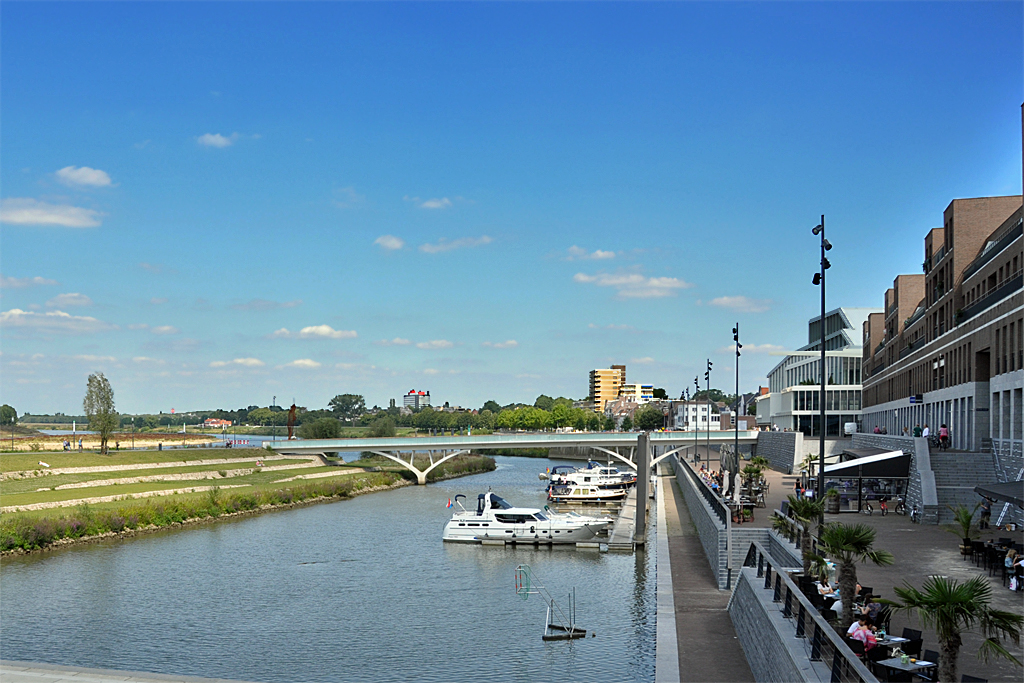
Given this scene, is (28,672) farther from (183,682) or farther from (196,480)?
(196,480)

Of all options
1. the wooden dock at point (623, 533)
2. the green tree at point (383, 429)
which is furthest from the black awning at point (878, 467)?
the green tree at point (383, 429)

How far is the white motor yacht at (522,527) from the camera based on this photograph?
5109 centimetres

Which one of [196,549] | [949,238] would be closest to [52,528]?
[196,549]

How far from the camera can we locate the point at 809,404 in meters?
105

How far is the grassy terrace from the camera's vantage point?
163ft

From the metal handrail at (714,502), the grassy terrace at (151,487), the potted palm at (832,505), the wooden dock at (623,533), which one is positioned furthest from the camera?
the grassy terrace at (151,487)

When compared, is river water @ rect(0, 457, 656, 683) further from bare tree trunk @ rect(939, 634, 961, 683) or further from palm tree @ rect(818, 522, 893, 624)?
bare tree trunk @ rect(939, 634, 961, 683)

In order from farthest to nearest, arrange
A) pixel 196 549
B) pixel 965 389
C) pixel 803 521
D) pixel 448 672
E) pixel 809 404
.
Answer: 1. pixel 809 404
2. pixel 196 549
3. pixel 965 389
4. pixel 448 672
5. pixel 803 521

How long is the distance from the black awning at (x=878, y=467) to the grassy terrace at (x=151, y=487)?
4017 cm

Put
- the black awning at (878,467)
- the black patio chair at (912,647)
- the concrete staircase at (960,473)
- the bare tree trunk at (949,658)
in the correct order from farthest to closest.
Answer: the black awning at (878,467) < the concrete staircase at (960,473) < the black patio chair at (912,647) < the bare tree trunk at (949,658)

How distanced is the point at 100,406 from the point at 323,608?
7468 centimetres

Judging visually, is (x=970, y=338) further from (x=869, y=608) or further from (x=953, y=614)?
(x=953, y=614)

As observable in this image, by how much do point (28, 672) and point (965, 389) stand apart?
1688 inches

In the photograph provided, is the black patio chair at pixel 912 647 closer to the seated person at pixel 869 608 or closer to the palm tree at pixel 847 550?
the seated person at pixel 869 608
